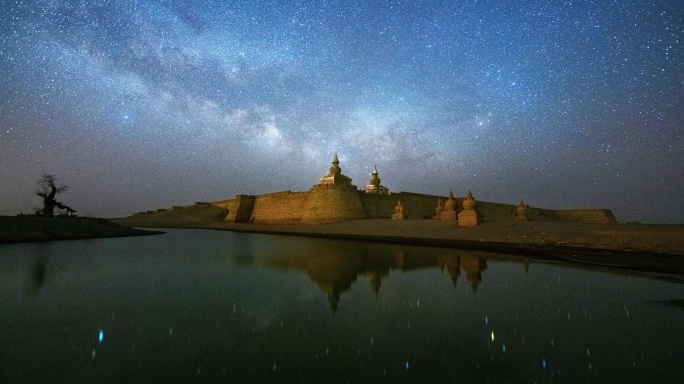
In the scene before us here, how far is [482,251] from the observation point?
11.4 meters

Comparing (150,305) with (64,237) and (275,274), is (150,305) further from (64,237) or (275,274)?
(64,237)

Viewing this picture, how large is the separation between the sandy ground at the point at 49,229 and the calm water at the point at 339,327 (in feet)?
35.8

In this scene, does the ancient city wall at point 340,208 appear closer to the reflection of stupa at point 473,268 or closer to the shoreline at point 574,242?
the shoreline at point 574,242

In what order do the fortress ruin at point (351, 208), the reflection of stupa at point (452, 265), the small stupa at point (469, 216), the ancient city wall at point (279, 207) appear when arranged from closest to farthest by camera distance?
the reflection of stupa at point (452, 265) < the small stupa at point (469, 216) < the fortress ruin at point (351, 208) < the ancient city wall at point (279, 207)

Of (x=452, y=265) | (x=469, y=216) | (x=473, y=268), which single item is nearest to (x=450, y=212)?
(x=469, y=216)

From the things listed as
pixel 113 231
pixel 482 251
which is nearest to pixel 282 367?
pixel 482 251

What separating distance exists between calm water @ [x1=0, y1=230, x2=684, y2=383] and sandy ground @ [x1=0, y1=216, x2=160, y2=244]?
10916 mm

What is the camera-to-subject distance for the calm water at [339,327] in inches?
105

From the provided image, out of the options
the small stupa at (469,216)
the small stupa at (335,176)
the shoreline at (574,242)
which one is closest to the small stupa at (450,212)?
the small stupa at (469,216)

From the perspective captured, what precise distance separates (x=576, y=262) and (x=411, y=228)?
33.2ft

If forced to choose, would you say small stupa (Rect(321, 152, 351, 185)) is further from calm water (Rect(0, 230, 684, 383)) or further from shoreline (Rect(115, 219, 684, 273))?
calm water (Rect(0, 230, 684, 383))

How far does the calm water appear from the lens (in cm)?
266

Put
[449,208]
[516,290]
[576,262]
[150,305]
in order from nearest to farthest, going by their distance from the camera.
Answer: [150,305]
[516,290]
[576,262]
[449,208]

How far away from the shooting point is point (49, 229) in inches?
640
